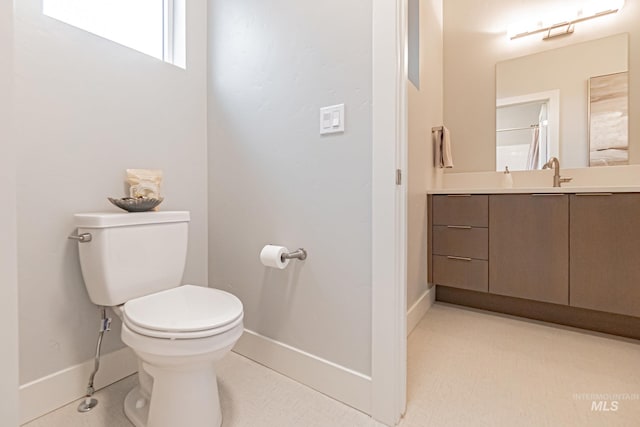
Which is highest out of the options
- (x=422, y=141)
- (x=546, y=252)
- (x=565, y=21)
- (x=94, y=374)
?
(x=565, y=21)

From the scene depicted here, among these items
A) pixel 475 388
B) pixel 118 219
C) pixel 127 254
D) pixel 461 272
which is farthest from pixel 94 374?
pixel 461 272

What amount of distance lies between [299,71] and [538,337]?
196cm

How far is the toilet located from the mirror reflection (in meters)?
2.34

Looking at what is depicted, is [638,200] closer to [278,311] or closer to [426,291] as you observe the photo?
[426,291]

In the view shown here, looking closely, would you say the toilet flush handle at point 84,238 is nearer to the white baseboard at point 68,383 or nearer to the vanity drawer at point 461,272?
the white baseboard at point 68,383

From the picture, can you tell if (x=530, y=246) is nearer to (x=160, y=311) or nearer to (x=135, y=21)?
(x=160, y=311)

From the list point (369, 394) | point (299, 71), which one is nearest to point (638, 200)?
point (369, 394)

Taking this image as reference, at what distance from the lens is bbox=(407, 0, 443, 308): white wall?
181cm

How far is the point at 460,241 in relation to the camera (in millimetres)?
2043

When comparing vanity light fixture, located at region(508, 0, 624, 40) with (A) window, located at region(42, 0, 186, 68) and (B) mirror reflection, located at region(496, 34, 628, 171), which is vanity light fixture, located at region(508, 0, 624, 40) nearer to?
(B) mirror reflection, located at region(496, 34, 628, 171)

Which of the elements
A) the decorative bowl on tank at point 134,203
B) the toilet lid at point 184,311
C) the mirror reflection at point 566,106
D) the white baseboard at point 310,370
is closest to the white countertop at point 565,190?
the mirror reflection at point 566,106

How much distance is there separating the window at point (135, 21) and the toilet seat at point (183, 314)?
1200mm

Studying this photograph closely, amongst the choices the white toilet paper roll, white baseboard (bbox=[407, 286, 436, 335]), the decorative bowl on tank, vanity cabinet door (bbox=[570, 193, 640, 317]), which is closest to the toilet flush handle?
the decorative bowl on tank

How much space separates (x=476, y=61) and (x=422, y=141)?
40.6 inches
